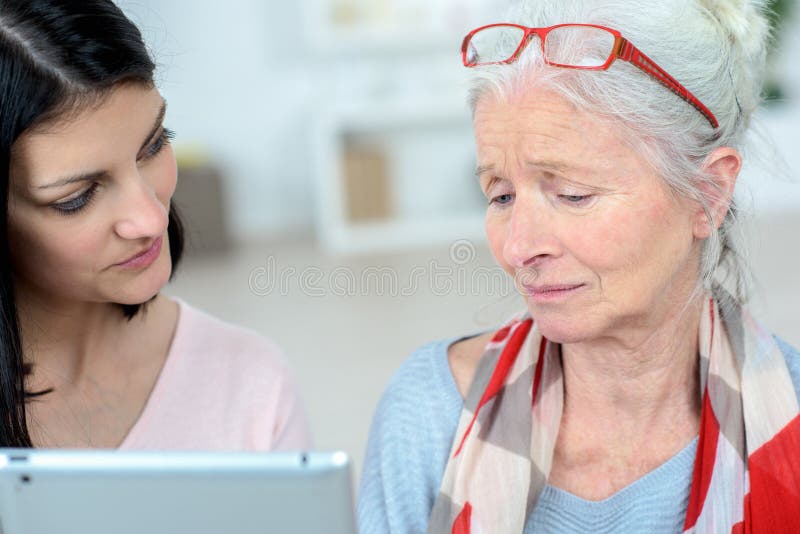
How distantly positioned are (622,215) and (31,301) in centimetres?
88

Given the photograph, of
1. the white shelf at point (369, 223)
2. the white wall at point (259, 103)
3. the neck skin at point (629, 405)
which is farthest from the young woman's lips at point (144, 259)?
the white wall at point (259, 103)

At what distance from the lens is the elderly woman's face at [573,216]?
1.26 metres

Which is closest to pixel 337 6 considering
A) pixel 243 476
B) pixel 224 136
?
pixel 224 136

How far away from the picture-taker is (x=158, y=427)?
5.11 feet

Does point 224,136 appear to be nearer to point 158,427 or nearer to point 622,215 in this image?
point 158,427

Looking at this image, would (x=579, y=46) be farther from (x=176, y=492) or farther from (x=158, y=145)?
(x=176, y=492)

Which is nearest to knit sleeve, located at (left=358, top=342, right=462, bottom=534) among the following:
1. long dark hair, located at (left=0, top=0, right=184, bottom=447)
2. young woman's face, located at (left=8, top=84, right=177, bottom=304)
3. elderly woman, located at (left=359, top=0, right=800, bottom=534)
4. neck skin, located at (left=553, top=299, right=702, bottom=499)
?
elderly woman, located at (left=359, top=0, right=800, bottom=534)

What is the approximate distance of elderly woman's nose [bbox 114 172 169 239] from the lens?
4.26 ft

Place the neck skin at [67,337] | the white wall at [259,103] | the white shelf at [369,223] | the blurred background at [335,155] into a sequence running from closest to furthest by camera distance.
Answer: the neck skin at [67,337]
the blurred background at [335,155]
the white shelf at [369,223]
the white wall at [259,103]

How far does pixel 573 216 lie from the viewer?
49.7 inches

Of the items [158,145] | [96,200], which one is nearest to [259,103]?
[158,145]

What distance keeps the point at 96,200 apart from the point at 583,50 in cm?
68

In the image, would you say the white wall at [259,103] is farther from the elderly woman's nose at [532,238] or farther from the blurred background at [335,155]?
the elderly woman's nose at [532,238]

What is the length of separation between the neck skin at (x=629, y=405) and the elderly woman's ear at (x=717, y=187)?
14cm
